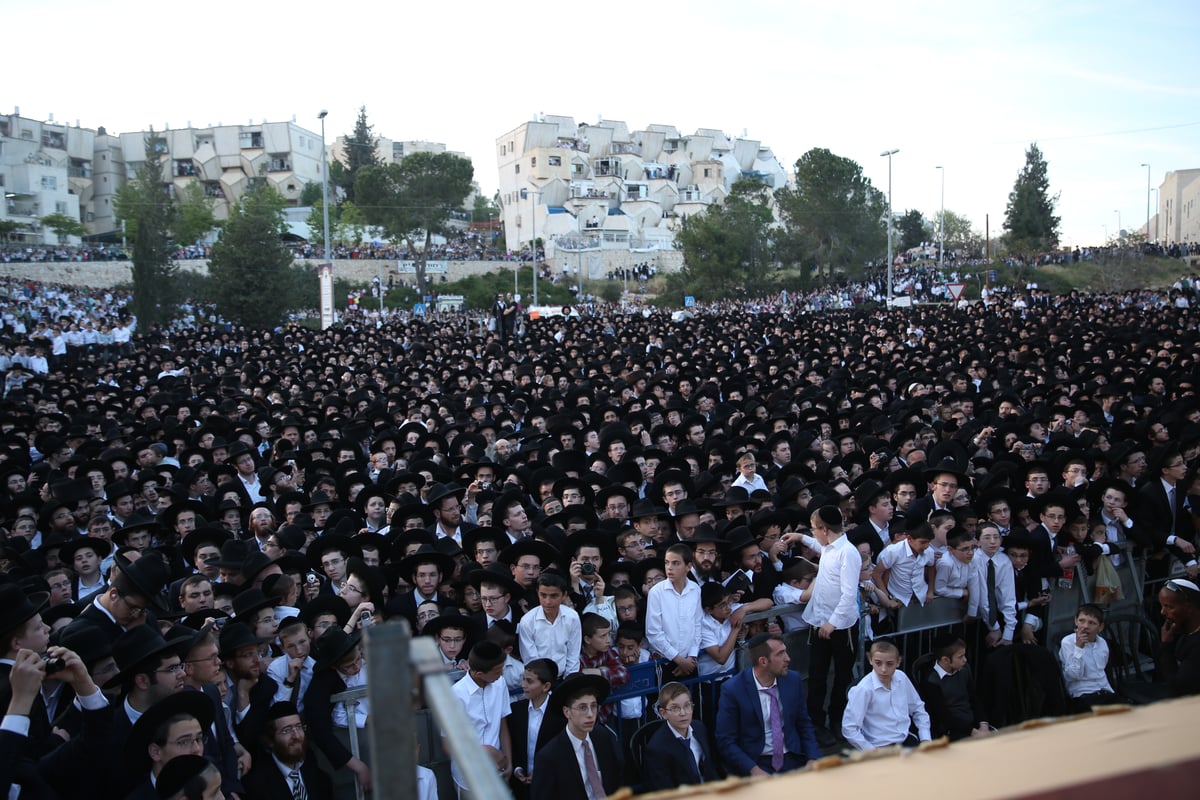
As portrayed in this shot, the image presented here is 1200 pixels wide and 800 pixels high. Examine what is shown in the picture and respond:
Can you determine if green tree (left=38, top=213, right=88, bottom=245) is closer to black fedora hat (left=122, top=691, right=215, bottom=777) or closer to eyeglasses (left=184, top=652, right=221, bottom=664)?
eyeglasses (left=184, top=652, right=221, bottom=664)

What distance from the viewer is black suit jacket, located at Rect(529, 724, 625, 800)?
203 inches

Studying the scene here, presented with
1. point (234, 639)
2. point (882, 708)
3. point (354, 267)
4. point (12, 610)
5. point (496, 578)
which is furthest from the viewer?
point (354, 267)

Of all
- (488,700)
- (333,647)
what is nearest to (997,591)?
(488,700)

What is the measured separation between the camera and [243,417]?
15.4 m

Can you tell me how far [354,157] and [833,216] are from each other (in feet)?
200

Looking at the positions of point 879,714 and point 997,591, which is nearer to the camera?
point 879,714

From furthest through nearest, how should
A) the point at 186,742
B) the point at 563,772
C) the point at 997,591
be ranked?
1. the point at 997,591
2. the point at 563,772
3. the point at 186,742

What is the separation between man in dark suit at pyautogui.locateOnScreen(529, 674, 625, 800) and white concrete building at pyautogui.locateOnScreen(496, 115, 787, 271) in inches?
3129

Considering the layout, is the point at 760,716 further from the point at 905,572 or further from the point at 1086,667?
the point at 1086,667

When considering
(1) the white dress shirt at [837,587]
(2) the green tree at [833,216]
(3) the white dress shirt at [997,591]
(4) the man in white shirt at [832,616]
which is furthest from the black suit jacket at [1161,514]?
(2) the green tree at [833,216]

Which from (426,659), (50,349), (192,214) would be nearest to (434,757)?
(426,659)

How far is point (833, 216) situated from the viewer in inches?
2579

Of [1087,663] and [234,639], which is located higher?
[234,639]

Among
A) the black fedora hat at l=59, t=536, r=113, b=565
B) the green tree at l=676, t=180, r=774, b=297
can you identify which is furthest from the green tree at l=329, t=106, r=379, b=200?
the black fedora hat at l=59, t=536, r=113, b=565
